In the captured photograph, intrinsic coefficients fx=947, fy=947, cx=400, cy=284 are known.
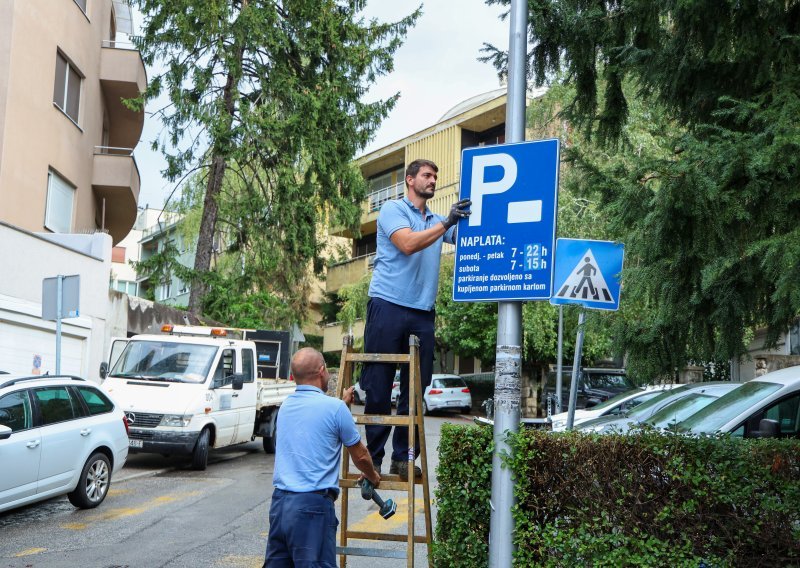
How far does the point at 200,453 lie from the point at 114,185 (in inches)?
502

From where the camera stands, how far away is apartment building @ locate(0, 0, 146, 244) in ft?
66.8

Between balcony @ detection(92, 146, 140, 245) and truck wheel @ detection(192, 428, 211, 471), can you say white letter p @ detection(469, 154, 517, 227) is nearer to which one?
truck wheel @ detection(192, 428, 211, 471)

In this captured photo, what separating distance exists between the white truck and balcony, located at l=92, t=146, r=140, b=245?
9353 millimetres

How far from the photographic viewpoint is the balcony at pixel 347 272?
4733 cm

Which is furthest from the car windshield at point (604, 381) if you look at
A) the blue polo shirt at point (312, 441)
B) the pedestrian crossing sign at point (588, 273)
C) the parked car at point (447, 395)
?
the blue polo shirt at point (312, 441)

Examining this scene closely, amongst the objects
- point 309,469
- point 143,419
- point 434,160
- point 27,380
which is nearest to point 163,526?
point 27,380

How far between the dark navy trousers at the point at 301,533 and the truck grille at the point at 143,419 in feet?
33.4

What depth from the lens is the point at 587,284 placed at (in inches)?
399

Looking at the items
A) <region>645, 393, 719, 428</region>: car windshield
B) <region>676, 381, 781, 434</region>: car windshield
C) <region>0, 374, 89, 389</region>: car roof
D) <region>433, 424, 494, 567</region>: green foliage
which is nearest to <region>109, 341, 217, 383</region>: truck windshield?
<region>0, 374, 89, 389</region>: car roof

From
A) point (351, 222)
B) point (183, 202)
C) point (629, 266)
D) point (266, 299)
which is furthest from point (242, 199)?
point (629, 266)

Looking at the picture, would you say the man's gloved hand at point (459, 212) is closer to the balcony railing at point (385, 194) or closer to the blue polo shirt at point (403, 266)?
the blue polo shirt at point (403, 266)

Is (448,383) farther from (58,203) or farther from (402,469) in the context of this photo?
(402,469)

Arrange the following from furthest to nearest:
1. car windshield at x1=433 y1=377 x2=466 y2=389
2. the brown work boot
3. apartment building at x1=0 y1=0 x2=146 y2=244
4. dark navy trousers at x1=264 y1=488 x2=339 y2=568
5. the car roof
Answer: car windshield at x1=433 y1=377 x2=466 y2=389, apartment building at x1=0 y1=0 x2=146 y2=244, the car roof, the brown work boot, dark navy trousers at x1=264 y1=488 x2=339 y2=568

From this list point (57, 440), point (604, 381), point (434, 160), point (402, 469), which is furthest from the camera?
point (434, 160)
